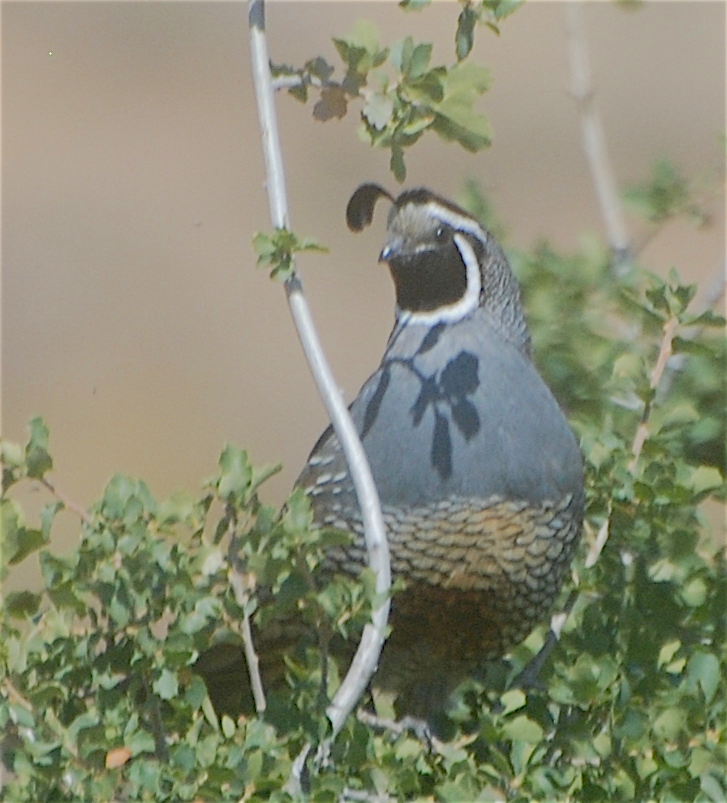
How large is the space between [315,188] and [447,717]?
5761 mm

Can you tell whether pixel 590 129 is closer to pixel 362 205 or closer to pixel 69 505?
pixel 362 205

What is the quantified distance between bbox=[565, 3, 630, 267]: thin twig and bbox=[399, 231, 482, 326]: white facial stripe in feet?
2.14

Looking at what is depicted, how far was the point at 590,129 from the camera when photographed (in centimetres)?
338

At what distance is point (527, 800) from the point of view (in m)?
1.82

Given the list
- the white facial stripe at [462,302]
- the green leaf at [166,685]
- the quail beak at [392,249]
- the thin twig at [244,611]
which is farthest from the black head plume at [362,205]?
the green leaf at [166,685]

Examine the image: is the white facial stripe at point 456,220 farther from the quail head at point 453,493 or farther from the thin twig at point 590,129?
the thin twig at point 590,129

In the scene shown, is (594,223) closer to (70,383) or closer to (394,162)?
(70,383)

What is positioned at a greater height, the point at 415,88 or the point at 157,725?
the point at 415,88

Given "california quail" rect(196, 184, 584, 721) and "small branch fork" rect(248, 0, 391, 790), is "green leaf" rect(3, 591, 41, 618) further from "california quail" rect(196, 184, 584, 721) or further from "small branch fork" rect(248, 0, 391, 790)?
"california quail" rect(196, 184, 584, 721)

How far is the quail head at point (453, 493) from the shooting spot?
248cm

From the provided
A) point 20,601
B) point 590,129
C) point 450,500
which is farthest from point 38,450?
point 590,129

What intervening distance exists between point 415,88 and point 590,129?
5.32 ft

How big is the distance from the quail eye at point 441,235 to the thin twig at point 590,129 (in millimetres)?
759

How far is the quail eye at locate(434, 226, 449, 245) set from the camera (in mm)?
2654
